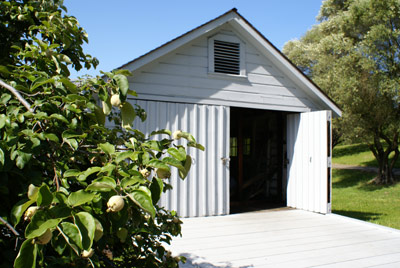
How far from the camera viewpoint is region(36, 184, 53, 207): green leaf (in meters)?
0.94

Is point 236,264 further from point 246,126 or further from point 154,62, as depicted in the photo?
point 246,126

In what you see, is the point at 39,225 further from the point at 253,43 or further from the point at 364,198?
the point at 364,198

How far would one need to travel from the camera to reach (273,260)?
414 cm

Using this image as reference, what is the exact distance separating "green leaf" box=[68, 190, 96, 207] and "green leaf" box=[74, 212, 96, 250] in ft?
0.11

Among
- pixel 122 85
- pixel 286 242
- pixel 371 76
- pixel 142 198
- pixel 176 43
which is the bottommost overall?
pixel 286 242

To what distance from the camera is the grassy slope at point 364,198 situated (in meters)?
9.12

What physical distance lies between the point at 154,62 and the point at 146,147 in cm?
531

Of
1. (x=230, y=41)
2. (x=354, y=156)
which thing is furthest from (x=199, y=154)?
(x=354, y=156)

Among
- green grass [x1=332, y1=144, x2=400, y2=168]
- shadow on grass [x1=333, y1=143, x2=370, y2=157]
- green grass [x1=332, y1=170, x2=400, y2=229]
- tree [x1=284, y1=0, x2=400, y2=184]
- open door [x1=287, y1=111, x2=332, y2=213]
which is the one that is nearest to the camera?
open door [x1=287, y1=111, x2=332, y2=213]

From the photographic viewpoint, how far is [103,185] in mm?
1004

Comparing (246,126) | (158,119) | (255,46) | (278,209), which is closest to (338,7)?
(246,126)

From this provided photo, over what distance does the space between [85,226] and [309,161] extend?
7.28 metres

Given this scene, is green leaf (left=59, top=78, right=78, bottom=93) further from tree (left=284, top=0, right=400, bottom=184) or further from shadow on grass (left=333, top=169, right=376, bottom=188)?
shadow on grass (left=333, top=169, right=376, bottom=188)

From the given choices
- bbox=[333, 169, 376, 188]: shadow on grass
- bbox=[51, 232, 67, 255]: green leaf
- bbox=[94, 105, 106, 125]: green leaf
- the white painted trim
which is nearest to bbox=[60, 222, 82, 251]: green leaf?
bbox=[51, 232, 67, 255]: green leaf
